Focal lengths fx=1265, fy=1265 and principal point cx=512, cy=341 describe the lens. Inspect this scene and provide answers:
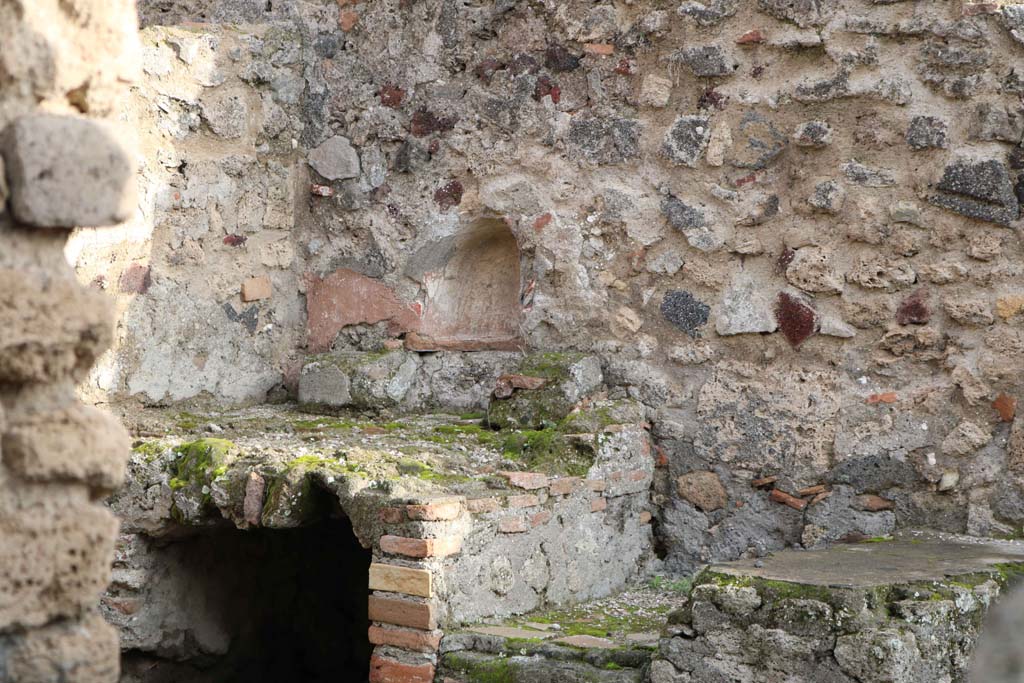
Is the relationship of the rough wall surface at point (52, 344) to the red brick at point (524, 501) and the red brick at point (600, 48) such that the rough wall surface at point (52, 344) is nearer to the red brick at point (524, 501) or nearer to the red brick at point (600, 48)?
the red brick at point (524, 501)

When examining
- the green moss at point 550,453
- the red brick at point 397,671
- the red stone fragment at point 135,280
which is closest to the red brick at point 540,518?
the green moss at point 550,453

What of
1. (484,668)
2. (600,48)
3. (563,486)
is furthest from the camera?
(600,48)

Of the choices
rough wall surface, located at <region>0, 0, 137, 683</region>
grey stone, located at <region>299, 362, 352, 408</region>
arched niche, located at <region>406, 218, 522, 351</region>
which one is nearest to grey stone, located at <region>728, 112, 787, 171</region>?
arched niche, located at <region>406, 218, 522, 351</region>

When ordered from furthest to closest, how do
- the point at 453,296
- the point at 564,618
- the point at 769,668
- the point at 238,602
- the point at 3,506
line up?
1. the point at 453,296
2. the point at 238,602
3. the point at 564,618
4. the point at 769,668
5. the point at 3,506

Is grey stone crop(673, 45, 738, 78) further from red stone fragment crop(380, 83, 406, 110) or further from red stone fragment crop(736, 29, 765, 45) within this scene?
red stone fragment crop(380, 83, 406, 110)

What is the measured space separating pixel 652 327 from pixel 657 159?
0.70 m

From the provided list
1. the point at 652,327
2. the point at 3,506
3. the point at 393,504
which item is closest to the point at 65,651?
the point at 3,506

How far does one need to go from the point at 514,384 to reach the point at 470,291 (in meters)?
0.77

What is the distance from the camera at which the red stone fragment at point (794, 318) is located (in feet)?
16.3

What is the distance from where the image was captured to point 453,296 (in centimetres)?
579

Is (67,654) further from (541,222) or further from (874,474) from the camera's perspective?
(541,222)

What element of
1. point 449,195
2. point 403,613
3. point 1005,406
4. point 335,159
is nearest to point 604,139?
point 449,195

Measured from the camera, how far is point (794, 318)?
498cm

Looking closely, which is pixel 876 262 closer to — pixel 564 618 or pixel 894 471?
pixel 894 471
